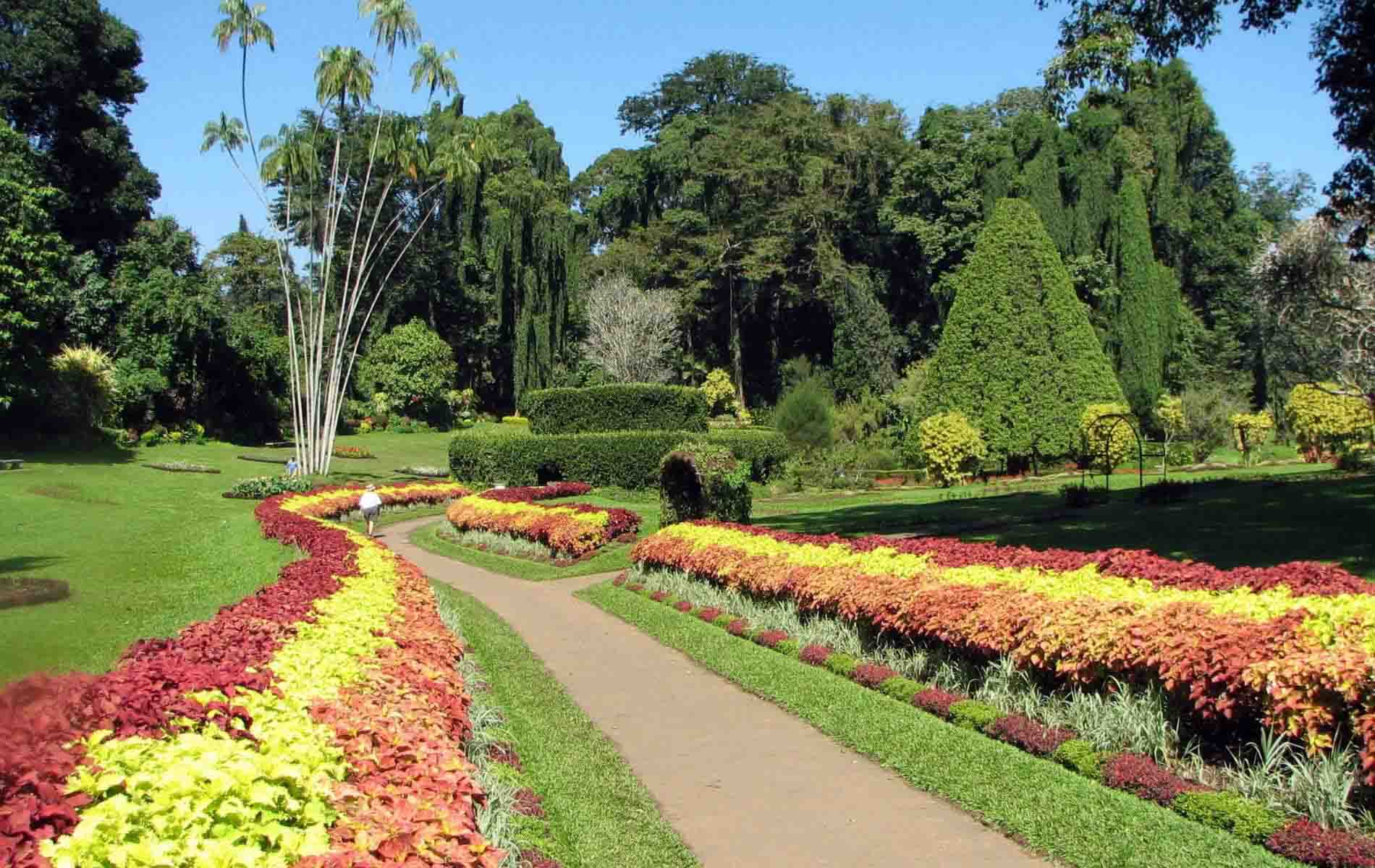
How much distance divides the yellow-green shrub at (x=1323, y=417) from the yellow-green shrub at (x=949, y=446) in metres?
8.73

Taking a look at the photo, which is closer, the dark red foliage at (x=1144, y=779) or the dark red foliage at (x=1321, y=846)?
the dark red foliage at (x=1321, y=846)

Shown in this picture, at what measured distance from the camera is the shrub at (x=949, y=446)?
33.2 meters

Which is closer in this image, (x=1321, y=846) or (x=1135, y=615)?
(x=1321, y=846)

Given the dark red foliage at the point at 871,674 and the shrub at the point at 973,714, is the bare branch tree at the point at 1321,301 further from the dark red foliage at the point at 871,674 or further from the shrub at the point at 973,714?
the shrub at the point at 973,714

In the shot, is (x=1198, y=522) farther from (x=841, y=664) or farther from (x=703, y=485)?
(x=841, y=664)

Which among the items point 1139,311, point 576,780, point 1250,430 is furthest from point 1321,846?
point 1139,311

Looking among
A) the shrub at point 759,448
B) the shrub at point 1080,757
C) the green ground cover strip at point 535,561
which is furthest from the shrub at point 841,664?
the shrub at point 759,448

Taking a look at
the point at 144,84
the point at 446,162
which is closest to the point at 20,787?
the point at 446,162

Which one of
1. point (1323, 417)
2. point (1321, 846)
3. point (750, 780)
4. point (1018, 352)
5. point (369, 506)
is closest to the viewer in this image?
point (1321, 846)

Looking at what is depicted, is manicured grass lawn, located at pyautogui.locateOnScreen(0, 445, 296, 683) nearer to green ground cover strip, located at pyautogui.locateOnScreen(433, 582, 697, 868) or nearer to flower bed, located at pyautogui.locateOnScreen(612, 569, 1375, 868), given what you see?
green ground cover strip, located at pyautogui.locateOnScreen(433, 582, 697, 868)

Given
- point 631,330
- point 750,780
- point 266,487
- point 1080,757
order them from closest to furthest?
point 1080,757 → point 750,780 → point 266,487 → point 631,330

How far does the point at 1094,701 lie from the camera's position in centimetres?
749

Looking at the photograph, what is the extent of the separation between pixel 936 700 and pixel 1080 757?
5.90ft

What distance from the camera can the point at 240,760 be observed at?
4.17 m
